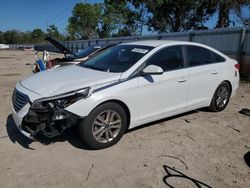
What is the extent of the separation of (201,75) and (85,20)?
211 ft

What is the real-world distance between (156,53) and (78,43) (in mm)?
35875

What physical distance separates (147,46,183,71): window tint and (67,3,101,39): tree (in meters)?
63.1

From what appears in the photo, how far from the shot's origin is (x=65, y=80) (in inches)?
164

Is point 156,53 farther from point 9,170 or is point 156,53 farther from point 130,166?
point 9,170

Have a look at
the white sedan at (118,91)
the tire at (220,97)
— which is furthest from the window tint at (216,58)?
the tire at (220,97)

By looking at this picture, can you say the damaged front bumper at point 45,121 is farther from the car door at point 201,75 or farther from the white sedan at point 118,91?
the car door at point 201,75

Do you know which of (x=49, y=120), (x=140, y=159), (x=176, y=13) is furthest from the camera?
(x=176, y=13)

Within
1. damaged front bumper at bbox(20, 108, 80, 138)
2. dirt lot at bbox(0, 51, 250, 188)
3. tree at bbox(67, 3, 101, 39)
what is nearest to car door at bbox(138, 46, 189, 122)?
dirt lot at bbox(0, 51, 250, 188)

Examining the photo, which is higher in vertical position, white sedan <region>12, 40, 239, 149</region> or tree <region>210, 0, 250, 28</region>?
tree <region>210, 0, 250, 28</region>

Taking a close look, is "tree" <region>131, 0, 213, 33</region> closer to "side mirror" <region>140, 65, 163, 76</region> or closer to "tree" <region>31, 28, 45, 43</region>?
"side mirror" <region>140, 65, 163, 76</region>

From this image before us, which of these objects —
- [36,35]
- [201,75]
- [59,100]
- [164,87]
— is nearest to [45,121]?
[59,100]

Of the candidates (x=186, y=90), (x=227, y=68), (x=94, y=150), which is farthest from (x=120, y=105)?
(x=227, y=68)

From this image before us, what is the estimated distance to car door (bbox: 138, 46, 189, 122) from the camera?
14.6 feet

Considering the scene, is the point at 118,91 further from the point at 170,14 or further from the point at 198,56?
the point at 170,14
